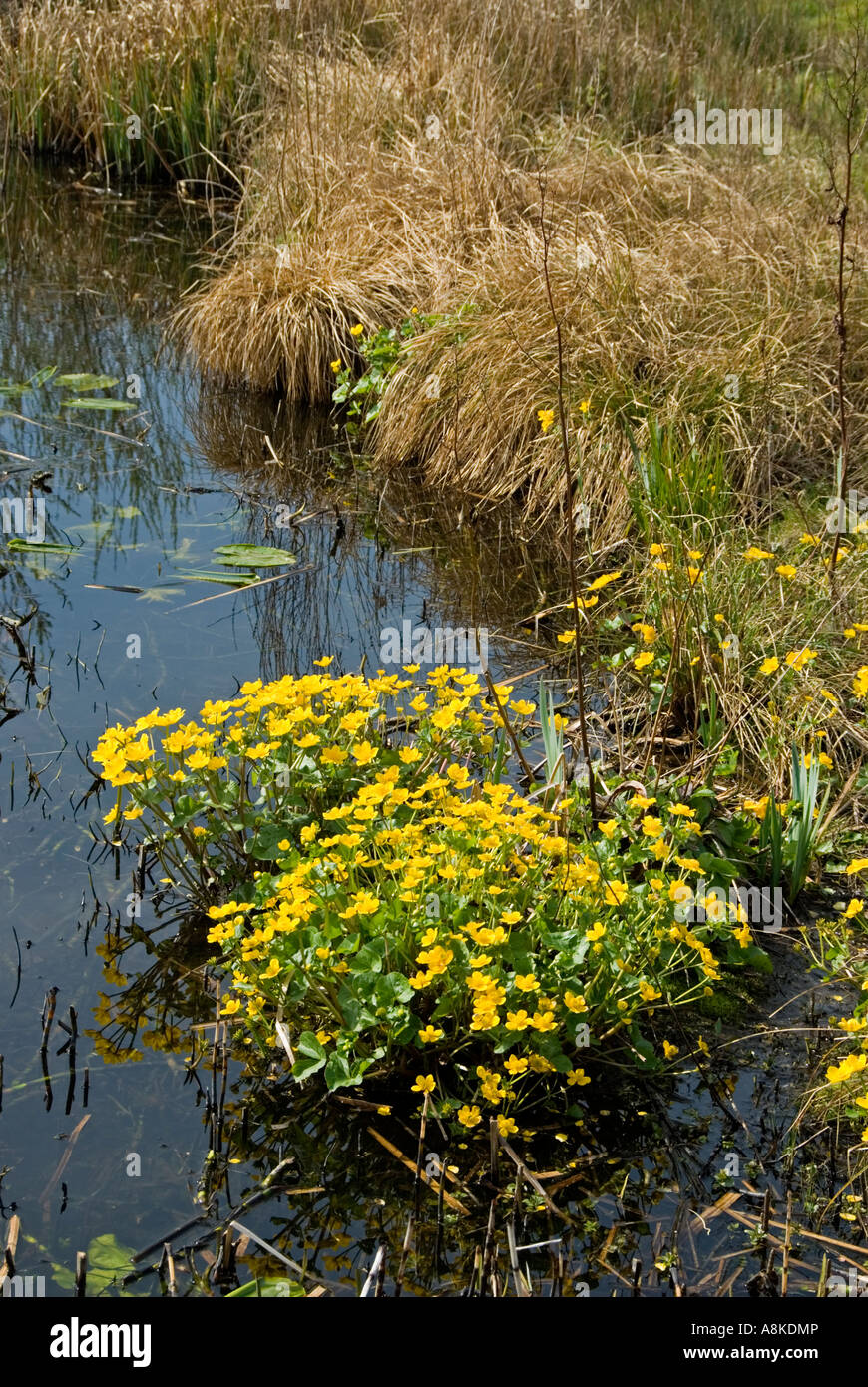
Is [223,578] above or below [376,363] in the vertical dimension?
below

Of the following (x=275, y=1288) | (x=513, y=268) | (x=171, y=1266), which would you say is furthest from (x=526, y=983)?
(x=513, y=268)

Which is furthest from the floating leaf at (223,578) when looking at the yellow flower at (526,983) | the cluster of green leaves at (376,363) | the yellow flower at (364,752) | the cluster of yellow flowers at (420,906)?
the yellow flower at (526,983)

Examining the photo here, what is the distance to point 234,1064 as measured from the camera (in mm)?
3137

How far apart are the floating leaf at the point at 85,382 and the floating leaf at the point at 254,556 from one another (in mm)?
2277

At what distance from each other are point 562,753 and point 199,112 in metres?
9.30

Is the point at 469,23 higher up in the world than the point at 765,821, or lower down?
higher up

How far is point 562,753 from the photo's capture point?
146 inches

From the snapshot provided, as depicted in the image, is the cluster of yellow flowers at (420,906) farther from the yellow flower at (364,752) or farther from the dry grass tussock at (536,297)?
the dry grass tussock at (536,297)

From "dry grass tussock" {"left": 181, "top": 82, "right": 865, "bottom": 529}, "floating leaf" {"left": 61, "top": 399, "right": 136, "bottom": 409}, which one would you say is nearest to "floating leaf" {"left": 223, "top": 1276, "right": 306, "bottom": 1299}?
"dry grass tussock" {"left": 181, "top": 82, "right": 865, "bottom": 529}

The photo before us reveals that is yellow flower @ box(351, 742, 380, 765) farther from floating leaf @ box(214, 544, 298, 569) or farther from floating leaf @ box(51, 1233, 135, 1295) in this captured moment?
floating leaf @ box(214, 544, 298, 569)

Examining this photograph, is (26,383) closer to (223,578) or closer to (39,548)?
(39,548)

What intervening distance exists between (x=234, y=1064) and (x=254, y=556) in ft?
9.82

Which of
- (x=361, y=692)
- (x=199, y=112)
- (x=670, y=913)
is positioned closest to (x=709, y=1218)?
(x=670, y=913)
